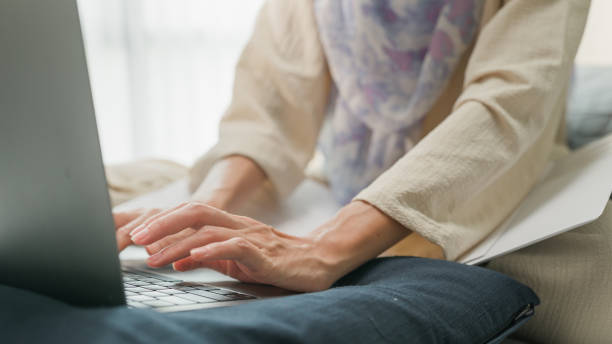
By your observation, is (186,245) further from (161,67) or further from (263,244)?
(161,67)

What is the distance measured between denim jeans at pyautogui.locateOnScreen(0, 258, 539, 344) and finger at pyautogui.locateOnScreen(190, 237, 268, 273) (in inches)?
2.9

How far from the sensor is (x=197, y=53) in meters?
2.27

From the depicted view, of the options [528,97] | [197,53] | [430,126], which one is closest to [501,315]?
[528,97]

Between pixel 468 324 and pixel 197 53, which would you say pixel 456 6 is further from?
pixel 197 53

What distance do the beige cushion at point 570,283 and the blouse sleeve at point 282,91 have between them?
0.38 meters

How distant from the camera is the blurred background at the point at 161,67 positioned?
220 cm

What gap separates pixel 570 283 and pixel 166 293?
1.29ft

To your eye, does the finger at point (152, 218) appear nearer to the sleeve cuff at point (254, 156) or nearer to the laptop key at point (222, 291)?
the laptop key at point (222, 291)

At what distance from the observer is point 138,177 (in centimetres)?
99

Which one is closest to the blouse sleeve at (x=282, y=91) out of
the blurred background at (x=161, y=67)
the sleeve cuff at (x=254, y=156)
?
the sleeve cuff at (x=254, y=156)

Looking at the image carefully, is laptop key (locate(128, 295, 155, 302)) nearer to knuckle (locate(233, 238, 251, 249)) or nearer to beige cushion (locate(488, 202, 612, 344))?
knuckle (locate(233, 238, 251, 249))

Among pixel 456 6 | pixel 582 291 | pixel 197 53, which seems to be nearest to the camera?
pixel 582 291

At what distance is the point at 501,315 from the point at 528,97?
0.28 m

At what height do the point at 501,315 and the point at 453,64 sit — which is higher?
the point at 453,64
